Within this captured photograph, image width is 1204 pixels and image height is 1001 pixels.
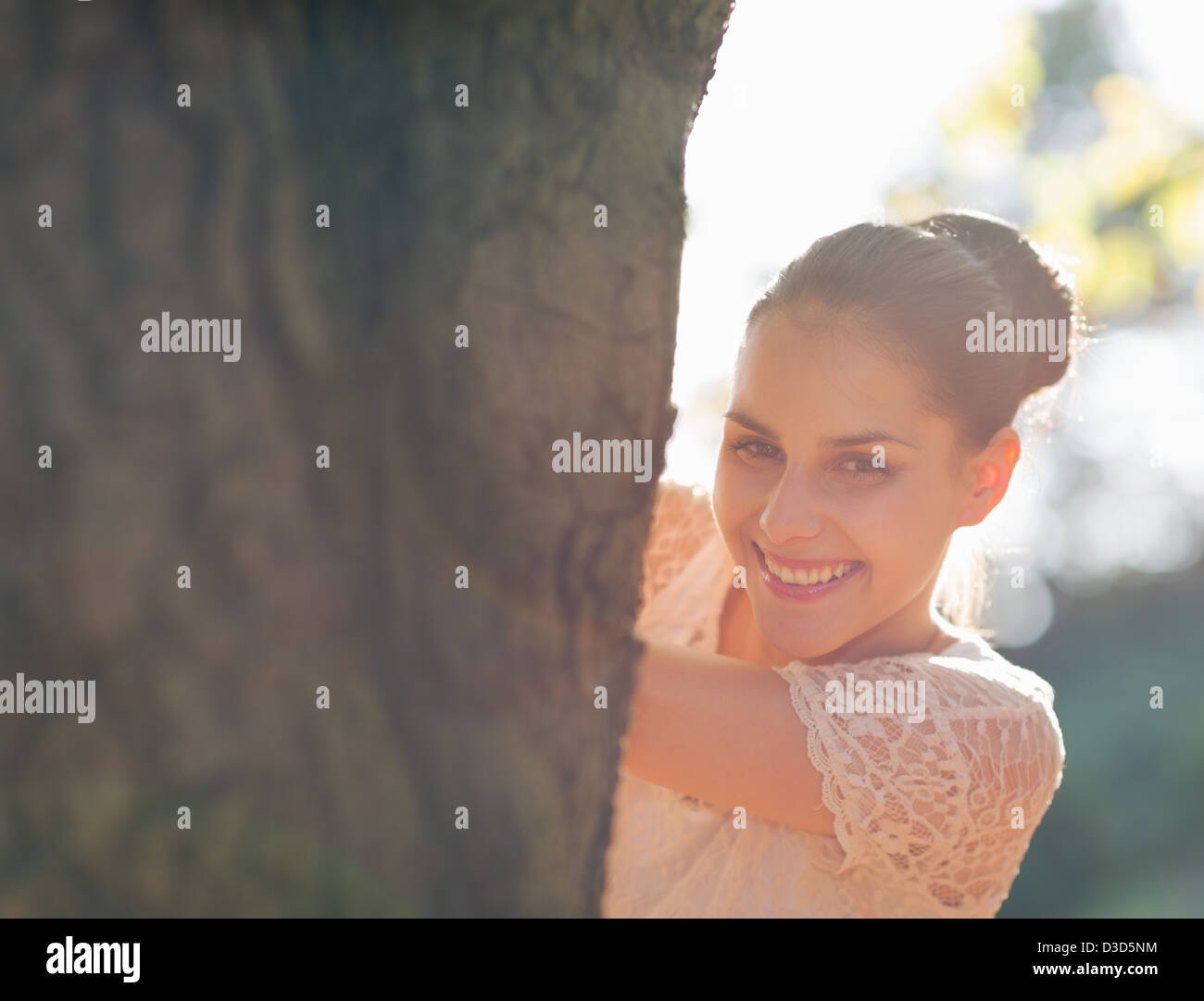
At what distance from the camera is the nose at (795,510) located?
2236 millimetres

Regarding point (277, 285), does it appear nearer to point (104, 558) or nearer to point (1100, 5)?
point (104, 558)

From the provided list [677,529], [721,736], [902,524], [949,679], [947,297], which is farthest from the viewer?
[677,529]

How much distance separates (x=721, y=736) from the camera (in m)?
1.97

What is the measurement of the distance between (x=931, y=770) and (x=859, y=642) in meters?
0.49

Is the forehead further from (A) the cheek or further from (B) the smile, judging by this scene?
(B) the smile

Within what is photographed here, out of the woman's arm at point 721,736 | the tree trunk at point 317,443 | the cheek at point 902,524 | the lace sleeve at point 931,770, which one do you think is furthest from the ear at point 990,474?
the tree trunk at point 317,443

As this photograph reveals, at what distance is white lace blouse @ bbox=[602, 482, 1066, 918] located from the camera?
6.64 feet

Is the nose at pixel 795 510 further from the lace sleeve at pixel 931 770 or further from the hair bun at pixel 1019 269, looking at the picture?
the hair bun at pixel 1019 269

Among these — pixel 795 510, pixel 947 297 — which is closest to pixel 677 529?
pixel 795 510

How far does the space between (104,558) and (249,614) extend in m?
0.11

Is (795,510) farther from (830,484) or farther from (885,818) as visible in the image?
(885,818)
